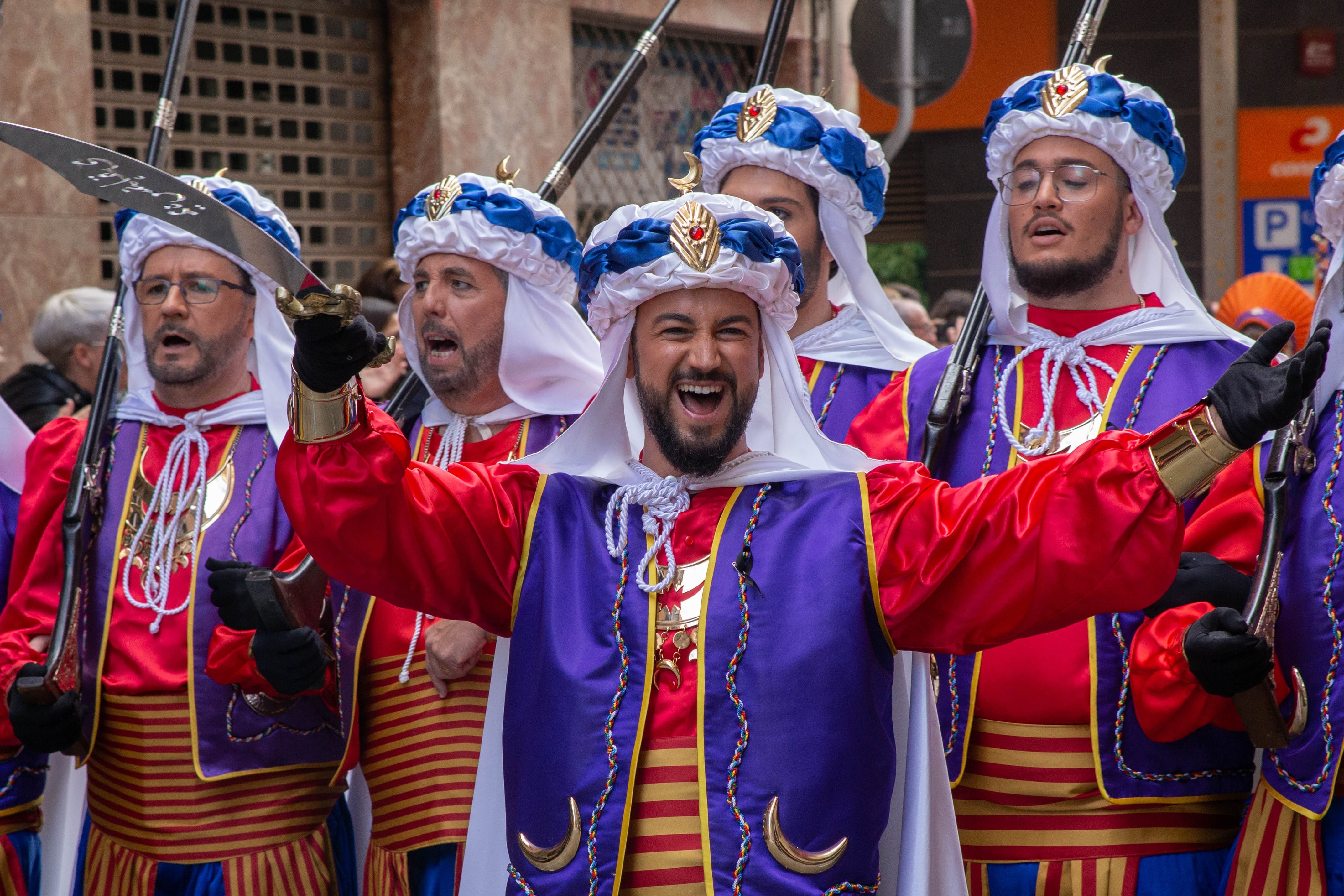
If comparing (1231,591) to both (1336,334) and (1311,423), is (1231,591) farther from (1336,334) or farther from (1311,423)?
(1336,334)

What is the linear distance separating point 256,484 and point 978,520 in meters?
2.06

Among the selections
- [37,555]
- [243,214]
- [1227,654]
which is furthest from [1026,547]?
[37,555]

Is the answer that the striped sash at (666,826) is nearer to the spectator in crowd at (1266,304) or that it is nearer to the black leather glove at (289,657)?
the black leather glove at (289,657)

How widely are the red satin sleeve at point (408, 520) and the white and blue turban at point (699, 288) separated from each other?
0.16 meters

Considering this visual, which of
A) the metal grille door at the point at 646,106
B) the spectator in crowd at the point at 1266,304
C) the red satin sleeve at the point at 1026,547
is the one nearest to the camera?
the red satin sleeve at the point at 1026,547

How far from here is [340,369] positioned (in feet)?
7.75

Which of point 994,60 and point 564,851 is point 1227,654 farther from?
point 994,60

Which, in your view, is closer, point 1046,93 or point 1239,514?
point 1239,514

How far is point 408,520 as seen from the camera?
256 centimetres

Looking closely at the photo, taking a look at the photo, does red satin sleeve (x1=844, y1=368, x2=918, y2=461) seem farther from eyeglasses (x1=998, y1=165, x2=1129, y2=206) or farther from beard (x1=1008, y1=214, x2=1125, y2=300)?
eyeglasses (x1=998, y1=165, x2=1129, y2=206)

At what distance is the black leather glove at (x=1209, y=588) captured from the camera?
9.62 feet

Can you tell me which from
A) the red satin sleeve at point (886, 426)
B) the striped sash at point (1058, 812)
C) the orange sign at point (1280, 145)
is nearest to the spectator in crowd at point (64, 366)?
the red satin sleeve at point (886, 426)

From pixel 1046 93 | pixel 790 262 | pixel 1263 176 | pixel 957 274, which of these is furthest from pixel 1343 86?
pixel 790 262

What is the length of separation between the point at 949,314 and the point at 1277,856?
18.4 ft
